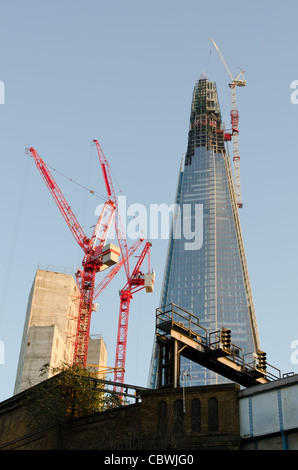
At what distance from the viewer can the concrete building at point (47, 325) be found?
101438 mm

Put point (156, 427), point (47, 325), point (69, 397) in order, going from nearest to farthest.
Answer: point (156, 427), point (69, 397), point (47, 325)

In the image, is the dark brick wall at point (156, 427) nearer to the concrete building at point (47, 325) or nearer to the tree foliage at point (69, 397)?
the tree foliage at point (69, 397)

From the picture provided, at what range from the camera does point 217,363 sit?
1719 inches

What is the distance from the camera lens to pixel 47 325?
357 ft

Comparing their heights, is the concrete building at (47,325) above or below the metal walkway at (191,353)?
above

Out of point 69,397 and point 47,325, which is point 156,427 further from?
point 47,325

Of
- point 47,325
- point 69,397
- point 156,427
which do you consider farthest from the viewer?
point 47,325

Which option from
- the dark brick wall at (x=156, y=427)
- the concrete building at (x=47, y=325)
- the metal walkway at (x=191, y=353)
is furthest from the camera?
the concrete building at (x=47, y=325)

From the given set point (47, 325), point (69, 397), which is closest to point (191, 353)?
point (69, 397)

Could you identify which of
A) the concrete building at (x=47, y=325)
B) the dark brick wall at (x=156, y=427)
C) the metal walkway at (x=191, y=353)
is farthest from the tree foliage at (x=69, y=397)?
the concrete building at (x=47, y=325)

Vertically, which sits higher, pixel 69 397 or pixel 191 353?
pixel 191 353

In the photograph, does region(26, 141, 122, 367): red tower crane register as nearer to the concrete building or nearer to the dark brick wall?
the concrete building

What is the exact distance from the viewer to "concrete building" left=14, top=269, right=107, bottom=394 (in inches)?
3994

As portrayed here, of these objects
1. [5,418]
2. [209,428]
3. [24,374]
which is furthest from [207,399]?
[24,374]
